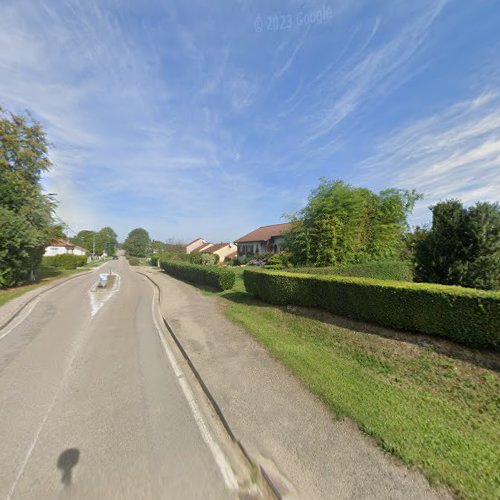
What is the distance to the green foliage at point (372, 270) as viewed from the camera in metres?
12.5

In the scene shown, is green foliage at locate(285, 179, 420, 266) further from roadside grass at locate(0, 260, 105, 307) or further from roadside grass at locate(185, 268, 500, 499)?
roadside grass at locate(0, 260, 105, 307)

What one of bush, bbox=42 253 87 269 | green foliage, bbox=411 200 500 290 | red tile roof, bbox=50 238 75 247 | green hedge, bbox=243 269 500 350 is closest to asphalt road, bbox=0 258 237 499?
green hedge, bbox=243 269 500 350

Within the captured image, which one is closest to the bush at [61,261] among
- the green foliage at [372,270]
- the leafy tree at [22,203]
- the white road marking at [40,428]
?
the leafy tree at [22,203]

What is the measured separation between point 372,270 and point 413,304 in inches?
344

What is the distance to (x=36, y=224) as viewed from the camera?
17328 millimetres

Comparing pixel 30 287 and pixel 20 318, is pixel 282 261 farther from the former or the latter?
pixel 30 287

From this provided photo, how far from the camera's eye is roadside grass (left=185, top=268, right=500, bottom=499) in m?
2.66

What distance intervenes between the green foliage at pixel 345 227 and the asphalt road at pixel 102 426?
10.5 metres

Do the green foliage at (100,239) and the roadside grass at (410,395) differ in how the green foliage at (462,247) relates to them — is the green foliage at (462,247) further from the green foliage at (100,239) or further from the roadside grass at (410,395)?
the green foliage at (100,239)

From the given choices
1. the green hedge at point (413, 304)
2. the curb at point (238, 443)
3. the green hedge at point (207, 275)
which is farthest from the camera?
the green hedge at point (207, 275)

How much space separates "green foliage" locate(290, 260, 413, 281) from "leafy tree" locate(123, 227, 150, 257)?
97.6 metres

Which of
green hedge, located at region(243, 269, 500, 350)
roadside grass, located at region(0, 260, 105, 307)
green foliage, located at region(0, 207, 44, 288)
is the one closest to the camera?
green hedge, located at region(243, 269, 500, 350)

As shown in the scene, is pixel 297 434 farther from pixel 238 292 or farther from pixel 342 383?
pixel 238 292

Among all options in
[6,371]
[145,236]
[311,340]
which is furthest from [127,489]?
[145,236]
